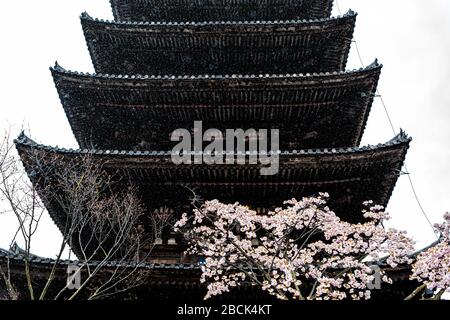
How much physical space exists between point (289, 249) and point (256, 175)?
82.2 inches

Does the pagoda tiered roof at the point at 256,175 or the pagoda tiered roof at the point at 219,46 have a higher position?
the pagoda tiered roof at the point at 219,46

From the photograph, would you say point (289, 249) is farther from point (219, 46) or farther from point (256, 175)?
point (219, 46)

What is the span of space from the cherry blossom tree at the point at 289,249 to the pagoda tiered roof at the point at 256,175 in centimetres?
53

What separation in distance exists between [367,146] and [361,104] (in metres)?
2.90

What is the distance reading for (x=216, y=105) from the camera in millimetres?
14031

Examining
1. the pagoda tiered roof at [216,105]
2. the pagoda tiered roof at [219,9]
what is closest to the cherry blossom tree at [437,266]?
the pagoda tiered roof at [216,105]

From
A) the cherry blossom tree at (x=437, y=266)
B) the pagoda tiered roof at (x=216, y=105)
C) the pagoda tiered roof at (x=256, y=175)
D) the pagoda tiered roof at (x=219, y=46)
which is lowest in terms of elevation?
the cherry blossom tree at (x=437, y=266)

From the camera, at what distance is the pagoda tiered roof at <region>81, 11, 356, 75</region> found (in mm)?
15133

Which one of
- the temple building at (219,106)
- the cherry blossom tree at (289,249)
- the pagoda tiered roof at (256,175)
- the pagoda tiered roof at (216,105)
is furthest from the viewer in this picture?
the pagoda tiered roof at (216,105)

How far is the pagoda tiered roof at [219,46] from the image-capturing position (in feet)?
49.6

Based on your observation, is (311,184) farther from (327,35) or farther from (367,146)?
(327,35)

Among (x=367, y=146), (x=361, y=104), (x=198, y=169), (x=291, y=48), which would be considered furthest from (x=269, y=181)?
(x=291, y=48)

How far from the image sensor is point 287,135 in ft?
46.8

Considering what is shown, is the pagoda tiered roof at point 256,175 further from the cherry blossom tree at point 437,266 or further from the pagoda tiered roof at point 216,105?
the cherry blossom tree at point 437,266
